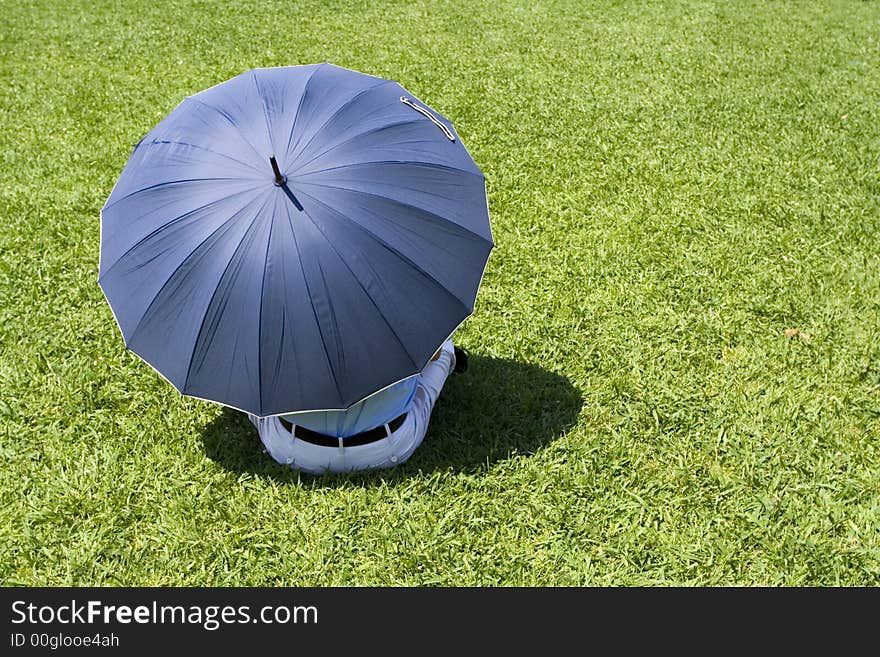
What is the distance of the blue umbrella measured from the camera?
2984mm

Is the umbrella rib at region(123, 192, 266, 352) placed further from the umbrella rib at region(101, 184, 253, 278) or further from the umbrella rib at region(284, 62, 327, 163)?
the umbrella rib at region(284, 62, 327, 163)

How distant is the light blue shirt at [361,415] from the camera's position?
3.53 meters

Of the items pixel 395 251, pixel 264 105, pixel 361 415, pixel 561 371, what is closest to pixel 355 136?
pixel 264 105

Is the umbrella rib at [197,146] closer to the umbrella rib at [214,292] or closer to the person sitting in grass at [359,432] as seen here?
the umbrella rib at [214,292]

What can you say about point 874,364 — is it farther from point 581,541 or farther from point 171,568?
point 171,568

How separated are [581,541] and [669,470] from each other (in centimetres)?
62

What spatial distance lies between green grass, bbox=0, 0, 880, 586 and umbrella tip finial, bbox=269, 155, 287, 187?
1.44 metres

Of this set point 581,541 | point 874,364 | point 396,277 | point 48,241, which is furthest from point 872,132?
point 48,241

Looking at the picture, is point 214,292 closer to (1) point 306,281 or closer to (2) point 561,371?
(1) point 306,281

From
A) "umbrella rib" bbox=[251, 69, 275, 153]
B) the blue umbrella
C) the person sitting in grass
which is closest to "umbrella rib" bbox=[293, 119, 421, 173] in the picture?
the blue umbrella

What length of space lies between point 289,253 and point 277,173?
28 centimetres

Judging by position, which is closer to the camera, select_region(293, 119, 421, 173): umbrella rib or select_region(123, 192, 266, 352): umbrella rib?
select_region(123, 192, 266, 352): umbrella rib

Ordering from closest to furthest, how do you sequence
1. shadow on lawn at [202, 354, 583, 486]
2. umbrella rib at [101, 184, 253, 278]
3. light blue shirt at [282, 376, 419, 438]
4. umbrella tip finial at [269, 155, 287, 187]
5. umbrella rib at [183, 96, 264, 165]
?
umbrella tip finial at [269, 155, 287, 187] < umbrella rib at [101, 184, 253, 278] < umbrella rib at [183, 96, 264, 165] < light blue shirt at [282, 376, 419, 438] < shadow on lawn at [202, 354, 583, 486]

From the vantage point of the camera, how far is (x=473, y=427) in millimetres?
4141
